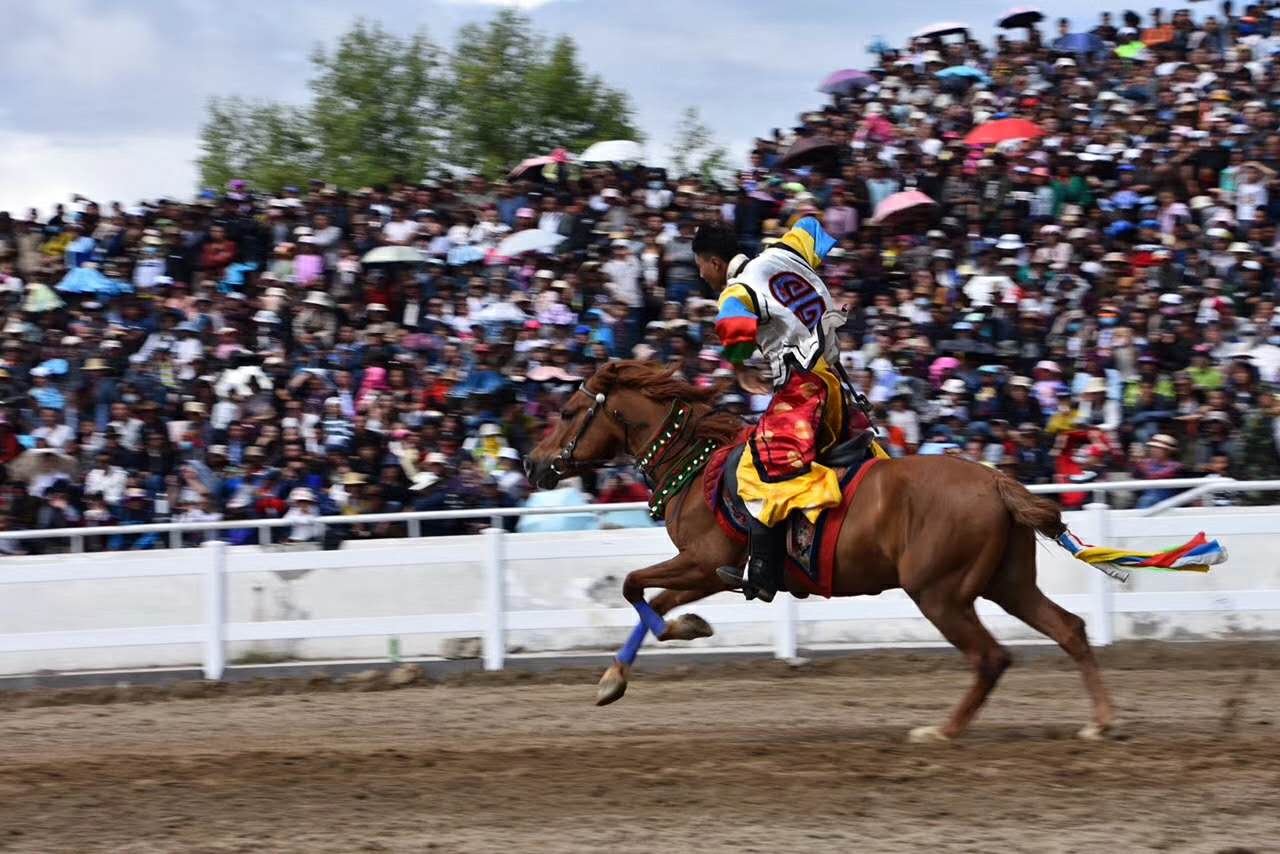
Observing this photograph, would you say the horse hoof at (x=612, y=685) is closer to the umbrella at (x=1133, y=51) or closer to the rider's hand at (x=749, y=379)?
the rider's hand at (x=749, y=379)

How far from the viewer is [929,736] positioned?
7.57 metres

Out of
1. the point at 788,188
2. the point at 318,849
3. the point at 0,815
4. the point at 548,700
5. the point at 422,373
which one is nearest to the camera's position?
the point at 318,849

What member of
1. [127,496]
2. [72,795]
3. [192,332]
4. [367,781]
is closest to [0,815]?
[72,795]

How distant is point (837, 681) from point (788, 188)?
8.09 metres

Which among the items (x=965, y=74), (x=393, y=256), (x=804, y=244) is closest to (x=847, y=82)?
(x=965, y=74)

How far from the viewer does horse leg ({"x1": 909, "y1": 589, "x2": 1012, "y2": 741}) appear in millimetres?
→ 7488

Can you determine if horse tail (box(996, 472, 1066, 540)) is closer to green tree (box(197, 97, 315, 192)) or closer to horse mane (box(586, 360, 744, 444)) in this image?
horse mane (box(586, 360, 744, 444))

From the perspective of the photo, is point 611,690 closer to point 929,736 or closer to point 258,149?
point 929,736

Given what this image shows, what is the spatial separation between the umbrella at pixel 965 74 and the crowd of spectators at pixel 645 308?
392mm

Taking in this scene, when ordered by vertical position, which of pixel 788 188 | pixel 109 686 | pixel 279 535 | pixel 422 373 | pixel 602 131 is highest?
pixel 602 131

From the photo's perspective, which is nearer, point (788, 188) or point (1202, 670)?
point (1202, 670)

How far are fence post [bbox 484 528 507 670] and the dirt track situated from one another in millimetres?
1157

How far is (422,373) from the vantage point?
14641mm

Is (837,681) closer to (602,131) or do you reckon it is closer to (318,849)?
(318,849)
